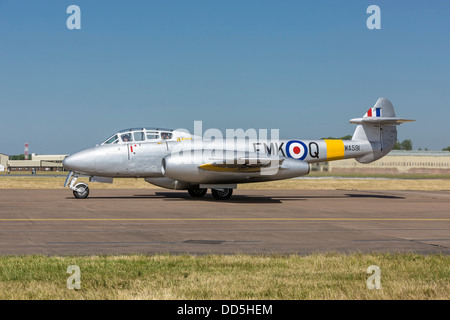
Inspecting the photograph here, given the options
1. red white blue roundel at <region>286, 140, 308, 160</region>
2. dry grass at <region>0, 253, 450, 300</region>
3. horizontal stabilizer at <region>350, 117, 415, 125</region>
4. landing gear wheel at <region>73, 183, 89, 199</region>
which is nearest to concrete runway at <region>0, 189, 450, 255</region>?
dry grass at <region>0, 253, 450, 300</region>

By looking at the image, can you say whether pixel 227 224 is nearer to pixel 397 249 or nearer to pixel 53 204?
pixel 397 249

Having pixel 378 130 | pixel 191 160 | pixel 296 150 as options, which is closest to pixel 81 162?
pixel 191 160

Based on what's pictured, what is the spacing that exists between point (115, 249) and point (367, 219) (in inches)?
377

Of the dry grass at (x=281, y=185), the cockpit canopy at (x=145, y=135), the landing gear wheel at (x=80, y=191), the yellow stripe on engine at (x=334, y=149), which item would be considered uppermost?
the cockpit canopy at (x=145, y=135)

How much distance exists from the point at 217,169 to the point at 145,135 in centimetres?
394

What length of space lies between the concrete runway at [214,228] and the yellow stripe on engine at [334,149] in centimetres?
483

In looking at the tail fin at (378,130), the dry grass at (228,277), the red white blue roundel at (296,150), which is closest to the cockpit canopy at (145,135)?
the red white blue roundel at (296,150)

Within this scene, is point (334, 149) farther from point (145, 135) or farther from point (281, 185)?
point (281, 185)

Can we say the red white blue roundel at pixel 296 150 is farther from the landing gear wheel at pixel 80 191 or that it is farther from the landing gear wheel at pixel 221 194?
the landing gear wheel at pixel 80 191

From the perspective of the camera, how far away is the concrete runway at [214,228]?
36.0 ft

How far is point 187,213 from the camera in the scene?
18.3 m

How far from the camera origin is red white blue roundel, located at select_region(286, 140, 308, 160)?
26.0 m

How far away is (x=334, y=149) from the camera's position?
26625mm
